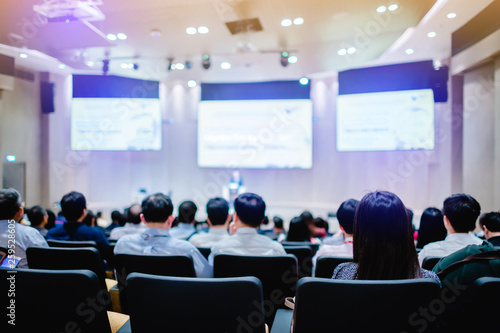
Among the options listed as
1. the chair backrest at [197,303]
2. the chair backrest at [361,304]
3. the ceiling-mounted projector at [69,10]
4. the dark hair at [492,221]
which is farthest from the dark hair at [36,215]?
the dark hair at [492,221]

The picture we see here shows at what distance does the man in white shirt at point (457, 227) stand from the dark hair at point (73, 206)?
9.04 feet

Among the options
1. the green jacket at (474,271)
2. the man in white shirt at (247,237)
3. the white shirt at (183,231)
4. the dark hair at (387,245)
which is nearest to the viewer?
the dark hair at (387,245)

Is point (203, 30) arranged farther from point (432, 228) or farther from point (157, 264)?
point (157, 264)

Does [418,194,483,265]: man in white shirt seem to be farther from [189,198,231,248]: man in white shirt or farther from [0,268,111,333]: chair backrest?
[0,268,111,333]: chair backrest

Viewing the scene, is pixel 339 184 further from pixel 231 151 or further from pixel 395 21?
pixel 395 21

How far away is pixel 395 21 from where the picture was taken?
5152 mm

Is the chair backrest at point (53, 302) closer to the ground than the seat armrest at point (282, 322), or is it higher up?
higher up

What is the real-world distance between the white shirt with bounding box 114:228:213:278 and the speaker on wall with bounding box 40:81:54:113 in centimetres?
655

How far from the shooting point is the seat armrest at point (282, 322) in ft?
5.40

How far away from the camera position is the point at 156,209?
2.54m

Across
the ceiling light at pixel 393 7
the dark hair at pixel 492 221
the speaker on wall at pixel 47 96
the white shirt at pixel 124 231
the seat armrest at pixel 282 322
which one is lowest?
the seat armrest at pixel 282 322

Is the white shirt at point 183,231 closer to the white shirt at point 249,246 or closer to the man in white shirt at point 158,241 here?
the man in white shirt at point 158,241

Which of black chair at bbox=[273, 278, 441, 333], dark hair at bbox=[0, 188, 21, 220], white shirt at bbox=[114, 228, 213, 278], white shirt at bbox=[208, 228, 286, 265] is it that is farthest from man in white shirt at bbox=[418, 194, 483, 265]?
dark hair at bbox=[0, 188, 21, 220]

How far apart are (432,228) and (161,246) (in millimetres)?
2382
